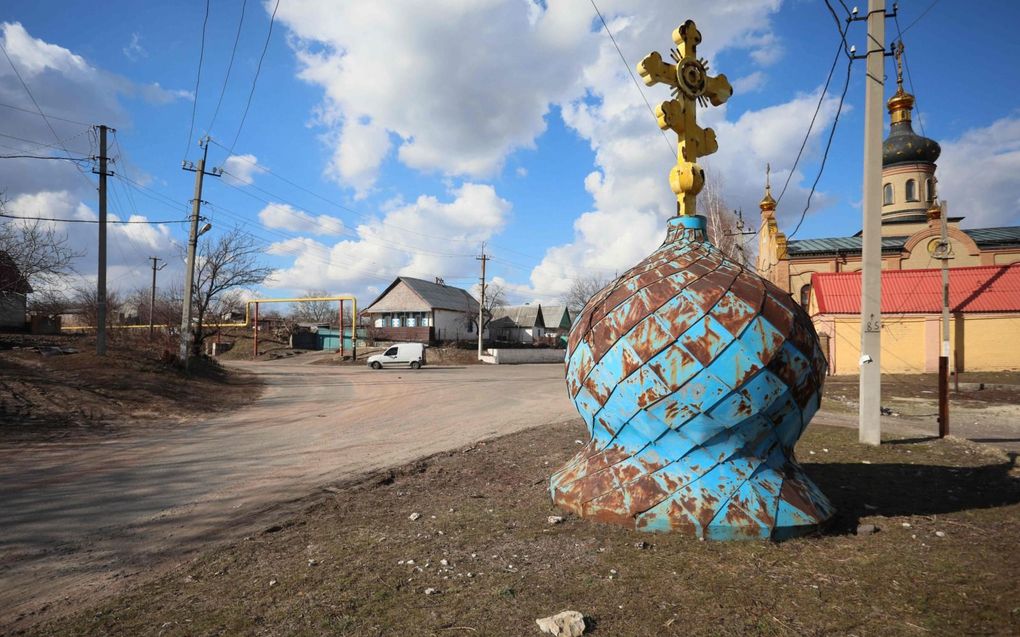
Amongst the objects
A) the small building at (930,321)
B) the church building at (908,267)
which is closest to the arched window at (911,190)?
the church building at (908,267)

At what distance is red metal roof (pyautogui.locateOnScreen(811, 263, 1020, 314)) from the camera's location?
2539 centimetres

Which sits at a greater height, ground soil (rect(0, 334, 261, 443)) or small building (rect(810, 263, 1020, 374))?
small building (rect(810, 263, 1020, 374))

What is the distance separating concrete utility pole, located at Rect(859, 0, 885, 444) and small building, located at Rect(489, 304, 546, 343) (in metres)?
57.6

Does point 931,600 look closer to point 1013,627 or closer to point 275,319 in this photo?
point 1013,627

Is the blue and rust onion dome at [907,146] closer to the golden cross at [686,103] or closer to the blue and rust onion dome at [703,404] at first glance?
Result: the golden cross at [686,103]

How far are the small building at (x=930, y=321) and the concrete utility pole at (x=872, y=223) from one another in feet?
59.8

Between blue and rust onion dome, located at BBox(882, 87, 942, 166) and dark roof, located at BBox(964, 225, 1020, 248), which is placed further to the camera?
blue and rust onion dome, located at BBox(882, 87, 942, 166)

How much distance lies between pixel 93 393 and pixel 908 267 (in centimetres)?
3808

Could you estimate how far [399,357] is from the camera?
35.7 metres

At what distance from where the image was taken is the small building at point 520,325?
67625 mm

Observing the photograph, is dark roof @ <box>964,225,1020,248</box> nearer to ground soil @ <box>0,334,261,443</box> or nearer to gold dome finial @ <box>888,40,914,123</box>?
gold dome finial @ <box>888,40,914,123</box>

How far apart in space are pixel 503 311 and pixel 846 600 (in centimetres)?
6788

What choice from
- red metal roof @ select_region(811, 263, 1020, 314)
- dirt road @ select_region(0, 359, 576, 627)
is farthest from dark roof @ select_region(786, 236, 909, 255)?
dirt road @ select_region(0, 359, 576, 627)

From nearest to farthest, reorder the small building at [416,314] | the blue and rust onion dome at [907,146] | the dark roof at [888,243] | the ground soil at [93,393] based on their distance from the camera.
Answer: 1. the ground soil at [93,393]
2. the dark roof at [888,243]
3. the blue and rust onion dome at [907,146]
4. the small building at [416,314]
